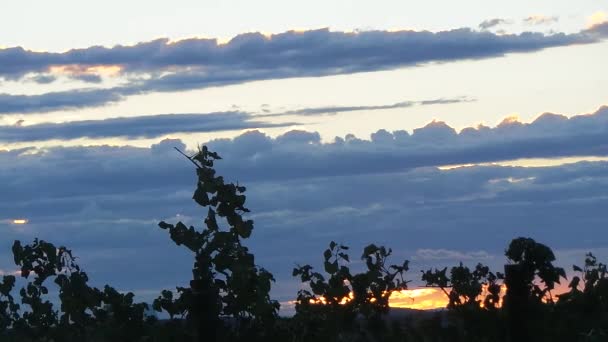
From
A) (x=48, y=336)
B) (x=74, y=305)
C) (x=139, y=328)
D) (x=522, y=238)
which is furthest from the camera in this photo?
(x=48, y=336)

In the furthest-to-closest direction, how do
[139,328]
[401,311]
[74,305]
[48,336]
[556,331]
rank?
1. [401,311]
2. [48,336]
3. [74,305]
4. [139,328]
5. [556,331]

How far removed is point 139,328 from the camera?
108ft

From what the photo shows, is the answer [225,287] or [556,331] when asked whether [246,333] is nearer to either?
[225,287]

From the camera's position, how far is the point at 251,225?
3114 cm

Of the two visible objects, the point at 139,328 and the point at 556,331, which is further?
the point at 139,328

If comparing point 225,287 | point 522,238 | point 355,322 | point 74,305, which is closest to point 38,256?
point 74,305

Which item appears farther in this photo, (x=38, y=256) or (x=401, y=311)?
(x=401, y=311)

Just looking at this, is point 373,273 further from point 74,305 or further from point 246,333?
point 74,305

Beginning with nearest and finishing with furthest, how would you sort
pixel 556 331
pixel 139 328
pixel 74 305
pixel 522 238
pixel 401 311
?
pixel 522 238 → pixel 556 331 → pixel 139 328 → pixel 74 305 → pixel 401 311

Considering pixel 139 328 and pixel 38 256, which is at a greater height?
pixel 38 256

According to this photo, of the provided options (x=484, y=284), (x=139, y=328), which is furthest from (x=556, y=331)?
(x=139, y=328)

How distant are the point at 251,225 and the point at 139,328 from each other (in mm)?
4269

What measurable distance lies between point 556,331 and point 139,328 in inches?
400

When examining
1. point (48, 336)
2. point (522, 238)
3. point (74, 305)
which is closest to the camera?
point (522, 238)
